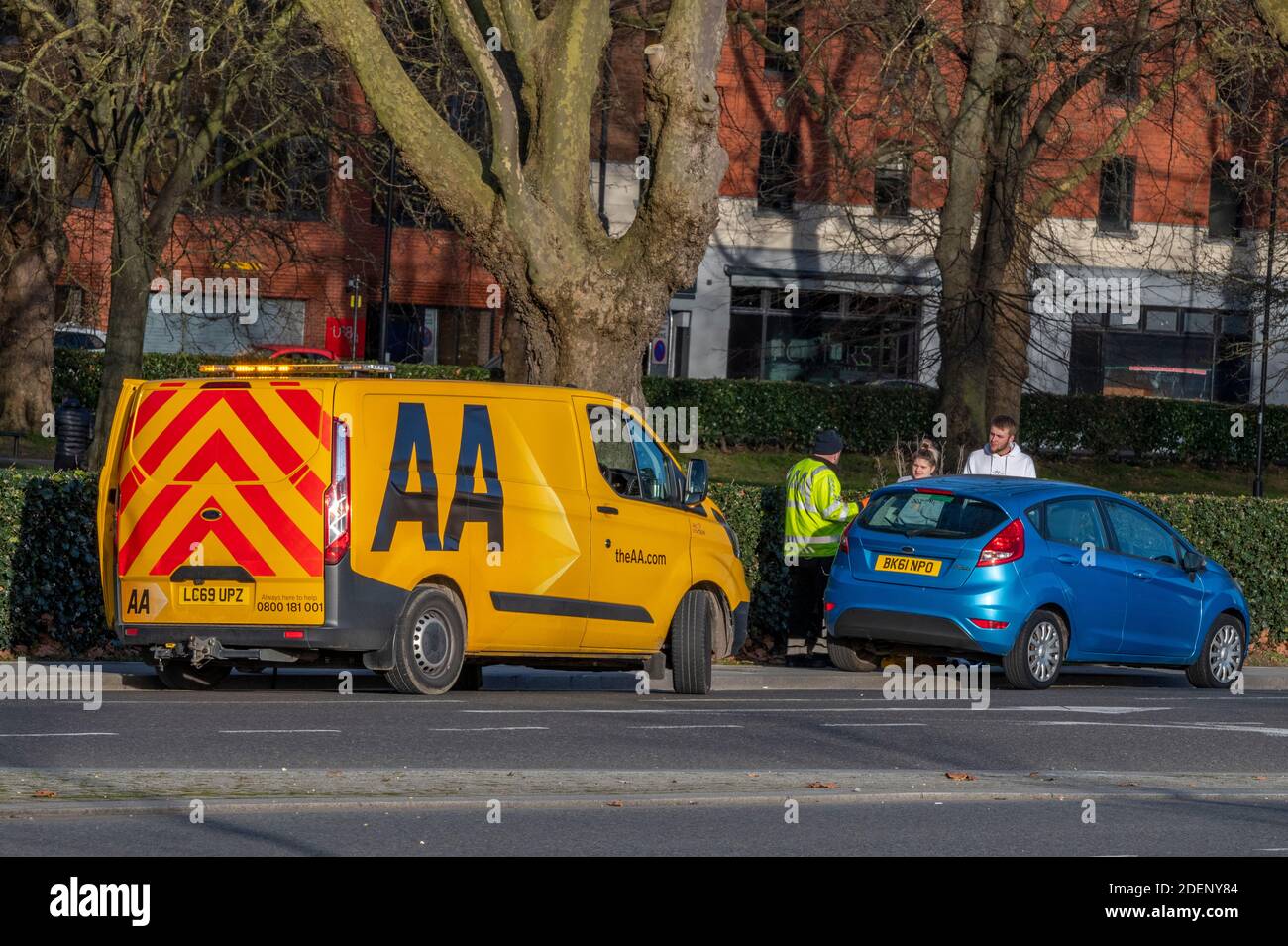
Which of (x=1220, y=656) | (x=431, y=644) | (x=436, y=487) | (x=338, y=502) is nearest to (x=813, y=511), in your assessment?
(x=1220, y=656)

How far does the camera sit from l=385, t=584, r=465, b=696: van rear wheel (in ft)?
42.9

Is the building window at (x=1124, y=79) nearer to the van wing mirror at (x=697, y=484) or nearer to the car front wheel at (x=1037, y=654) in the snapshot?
the car front wheel at (x=1037, y=654)

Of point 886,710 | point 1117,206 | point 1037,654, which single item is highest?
point 1117,206

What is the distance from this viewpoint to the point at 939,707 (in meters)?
14.1

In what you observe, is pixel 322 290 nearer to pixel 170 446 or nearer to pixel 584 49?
pixel 584 49

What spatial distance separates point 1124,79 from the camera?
2788cm

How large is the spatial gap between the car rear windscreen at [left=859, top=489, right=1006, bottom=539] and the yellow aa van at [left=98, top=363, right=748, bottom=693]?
2801 mm

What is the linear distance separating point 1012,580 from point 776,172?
34.2m

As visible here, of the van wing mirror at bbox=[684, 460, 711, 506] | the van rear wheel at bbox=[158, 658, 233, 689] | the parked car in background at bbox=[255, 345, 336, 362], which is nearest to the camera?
the van rear wheel at bbox=[158, 658, 233, 689]

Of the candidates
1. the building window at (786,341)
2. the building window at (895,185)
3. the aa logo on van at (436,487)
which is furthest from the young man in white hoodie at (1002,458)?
the building window at (786,341)

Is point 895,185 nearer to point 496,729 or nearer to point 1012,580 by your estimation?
point 1012,580

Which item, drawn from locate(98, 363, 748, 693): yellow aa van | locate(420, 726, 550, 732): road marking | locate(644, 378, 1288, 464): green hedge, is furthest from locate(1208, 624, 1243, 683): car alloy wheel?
locate(644, 378, 1288, 464): green hedge

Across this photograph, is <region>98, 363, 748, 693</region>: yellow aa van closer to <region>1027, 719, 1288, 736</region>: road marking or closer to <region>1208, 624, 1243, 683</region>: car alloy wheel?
<region>1027, 719, 1288, 736</region>: road marking
